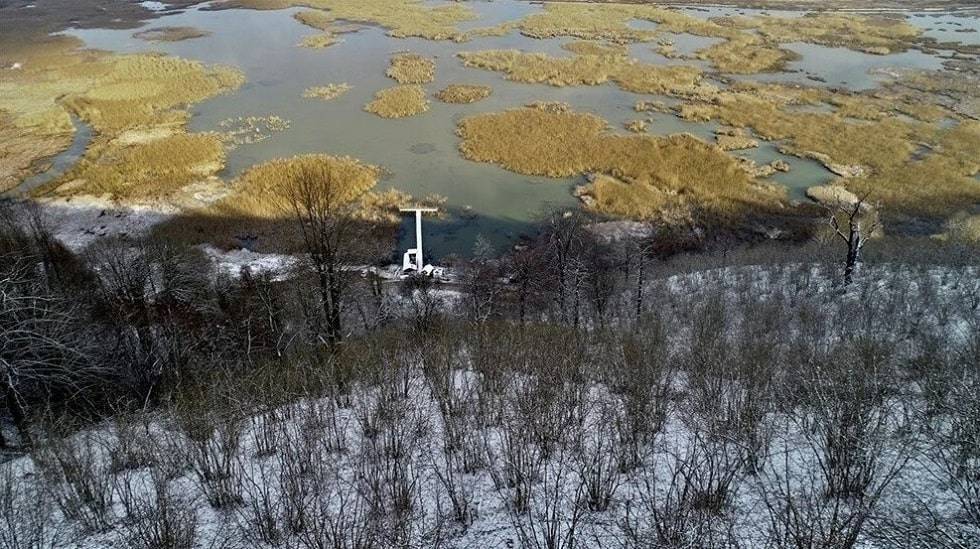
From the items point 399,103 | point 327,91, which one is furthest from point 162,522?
point 327,91

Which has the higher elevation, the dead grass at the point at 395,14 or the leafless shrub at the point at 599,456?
the dead grass at the point at 395,14

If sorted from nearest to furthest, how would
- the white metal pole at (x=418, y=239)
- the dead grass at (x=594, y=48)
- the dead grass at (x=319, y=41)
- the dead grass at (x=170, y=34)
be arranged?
the white metal pole at (x=418, y=239) < the dead grass at (x=594, y=48) < the dead grass at (x=319, y=41) < the dead grass at (x=170, y=34)

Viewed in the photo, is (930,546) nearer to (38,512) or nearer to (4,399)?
(38,512)

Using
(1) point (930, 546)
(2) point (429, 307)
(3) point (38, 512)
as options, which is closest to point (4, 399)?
(3) point (38, 512)

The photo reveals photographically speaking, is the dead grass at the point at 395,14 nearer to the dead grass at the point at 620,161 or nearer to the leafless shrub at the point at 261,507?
the dead grass at the point at 620,161

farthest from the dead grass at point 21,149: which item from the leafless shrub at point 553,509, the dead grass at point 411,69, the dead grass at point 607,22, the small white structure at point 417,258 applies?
the dead grass at point 607,22

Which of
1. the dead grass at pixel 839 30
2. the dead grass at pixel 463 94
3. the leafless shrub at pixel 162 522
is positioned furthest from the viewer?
the dead grass at pixel 839 30
